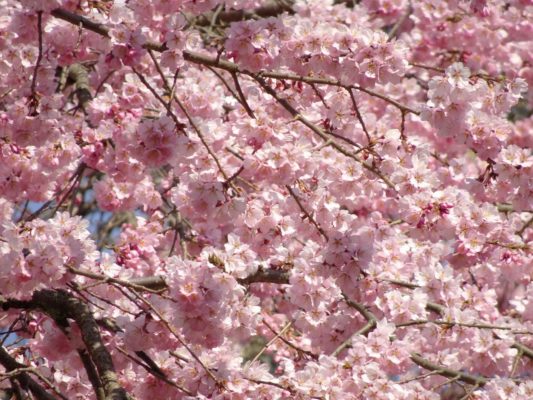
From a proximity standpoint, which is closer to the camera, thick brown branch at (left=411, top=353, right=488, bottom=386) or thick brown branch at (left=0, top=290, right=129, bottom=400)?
thick brown branch at (left=0, top=290, right=129, bottom=400)

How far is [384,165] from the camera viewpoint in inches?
144

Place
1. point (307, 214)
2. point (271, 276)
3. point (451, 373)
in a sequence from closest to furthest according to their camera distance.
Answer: point (307, 214) → point (271, 276) → point (451, 373)

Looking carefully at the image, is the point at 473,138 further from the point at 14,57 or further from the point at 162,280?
the point at 14,57

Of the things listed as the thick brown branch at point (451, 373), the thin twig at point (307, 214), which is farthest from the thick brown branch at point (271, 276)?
the thick brown branch at point (451, 373)

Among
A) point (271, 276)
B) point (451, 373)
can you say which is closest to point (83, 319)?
point (271, 276)

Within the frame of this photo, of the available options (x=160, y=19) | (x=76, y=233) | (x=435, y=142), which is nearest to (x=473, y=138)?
(x=160, y=19)

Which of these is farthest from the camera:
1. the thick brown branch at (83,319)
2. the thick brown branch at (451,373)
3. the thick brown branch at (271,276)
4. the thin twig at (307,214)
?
the thick brown branch at (451,373)

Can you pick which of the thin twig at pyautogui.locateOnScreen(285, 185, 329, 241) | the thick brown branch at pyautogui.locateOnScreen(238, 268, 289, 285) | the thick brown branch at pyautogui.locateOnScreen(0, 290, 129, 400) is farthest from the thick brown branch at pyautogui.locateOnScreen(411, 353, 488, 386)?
the thick brown branch at pyautogui.locateOnScreen(0, 290, 129, 400)

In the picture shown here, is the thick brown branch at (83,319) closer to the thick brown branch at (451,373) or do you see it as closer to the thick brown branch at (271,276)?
the thick brown branch at (271,276)

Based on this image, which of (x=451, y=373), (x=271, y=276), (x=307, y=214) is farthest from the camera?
(x=451, y=373)

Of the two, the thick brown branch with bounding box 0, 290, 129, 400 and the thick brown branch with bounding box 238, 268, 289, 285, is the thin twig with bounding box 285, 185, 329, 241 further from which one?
the thick brown branch with bounding box 0, 290, 129, 400

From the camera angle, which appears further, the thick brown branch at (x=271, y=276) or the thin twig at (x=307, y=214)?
the thick brown branch at (x=271, y=276)

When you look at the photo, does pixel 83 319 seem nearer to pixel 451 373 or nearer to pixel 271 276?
pixel 271 276

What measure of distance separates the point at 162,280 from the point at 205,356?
343 millimetres
